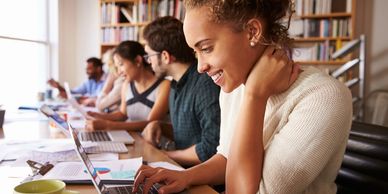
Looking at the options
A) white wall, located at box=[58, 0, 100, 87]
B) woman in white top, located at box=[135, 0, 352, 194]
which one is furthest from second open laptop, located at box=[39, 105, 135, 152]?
white wall, located at box=[58, 0, 100, 87]

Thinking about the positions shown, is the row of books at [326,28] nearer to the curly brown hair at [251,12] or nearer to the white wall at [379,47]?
the white wall at [379,47]

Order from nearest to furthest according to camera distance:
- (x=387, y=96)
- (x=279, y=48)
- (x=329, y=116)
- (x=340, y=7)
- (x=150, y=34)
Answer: (x=329, y=116)
(x=279, y=48)
(x=150, y=34)
(x=387, y=96)
(x=340, y=7)

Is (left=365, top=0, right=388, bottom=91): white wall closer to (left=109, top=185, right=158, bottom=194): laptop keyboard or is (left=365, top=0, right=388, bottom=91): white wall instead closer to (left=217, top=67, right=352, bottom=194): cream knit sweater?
(left=217, top=67, right=352, bottom=194): cream knit sweater

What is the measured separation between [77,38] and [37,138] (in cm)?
385

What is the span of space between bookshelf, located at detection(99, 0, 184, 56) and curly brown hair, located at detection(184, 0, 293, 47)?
363 centimetres

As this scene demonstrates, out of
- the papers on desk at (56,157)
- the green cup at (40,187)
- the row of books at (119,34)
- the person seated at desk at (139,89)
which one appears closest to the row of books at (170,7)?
the row of books at (119,34)

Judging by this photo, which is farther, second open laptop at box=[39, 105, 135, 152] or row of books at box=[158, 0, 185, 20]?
row of books at box=[158, 0, 185, 20]

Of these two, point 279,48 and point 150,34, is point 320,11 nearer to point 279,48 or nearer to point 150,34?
point 150,34

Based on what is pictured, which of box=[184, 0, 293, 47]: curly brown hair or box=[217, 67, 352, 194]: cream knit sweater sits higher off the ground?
box=[184, 0, 293, 47]: curly brown hair

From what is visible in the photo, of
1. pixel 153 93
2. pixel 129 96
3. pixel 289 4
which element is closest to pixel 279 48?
pixel 289 4

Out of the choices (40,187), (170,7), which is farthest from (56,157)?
(170,7)

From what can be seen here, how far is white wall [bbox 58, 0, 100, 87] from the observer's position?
16.9ft

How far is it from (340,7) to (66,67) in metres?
3.65

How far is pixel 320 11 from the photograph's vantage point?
390 centimetres
